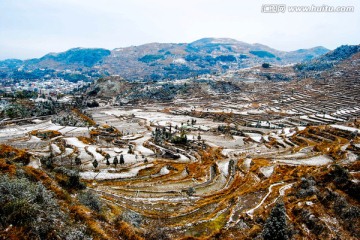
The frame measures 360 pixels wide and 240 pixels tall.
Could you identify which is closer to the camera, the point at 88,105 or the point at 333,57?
the point at 88,105

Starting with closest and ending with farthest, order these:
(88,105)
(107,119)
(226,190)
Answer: (226,190)
(107,119)
(88,105)

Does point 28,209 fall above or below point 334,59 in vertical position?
below

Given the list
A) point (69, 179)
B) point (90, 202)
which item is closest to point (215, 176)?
point (69, 179)

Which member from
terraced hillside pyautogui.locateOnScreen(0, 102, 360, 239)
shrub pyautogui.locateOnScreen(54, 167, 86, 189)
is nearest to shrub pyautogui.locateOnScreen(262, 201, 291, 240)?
terraced hillside pyautogui.locateOnScreen(0, 102, 360, 239)

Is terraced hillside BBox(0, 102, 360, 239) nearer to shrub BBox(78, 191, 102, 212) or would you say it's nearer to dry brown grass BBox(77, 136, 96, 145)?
dry brown grass BBox(77, 136, 96, 145)

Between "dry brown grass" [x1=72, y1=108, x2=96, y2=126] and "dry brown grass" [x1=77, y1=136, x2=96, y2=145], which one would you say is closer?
"dry brown grass" [x1=77, y1=136, x2=96, y2=145]

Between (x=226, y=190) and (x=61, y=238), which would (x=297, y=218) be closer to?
(x=226, y=190)

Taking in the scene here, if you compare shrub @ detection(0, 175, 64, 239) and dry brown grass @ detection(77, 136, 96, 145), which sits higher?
shrub @ detection(0, 175, 64, 239)

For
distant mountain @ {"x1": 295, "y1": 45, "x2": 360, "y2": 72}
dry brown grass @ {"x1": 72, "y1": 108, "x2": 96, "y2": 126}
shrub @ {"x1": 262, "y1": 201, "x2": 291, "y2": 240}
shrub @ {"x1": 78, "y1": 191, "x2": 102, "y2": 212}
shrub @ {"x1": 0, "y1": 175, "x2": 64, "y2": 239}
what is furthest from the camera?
distant mountain @ {"x1": 295, "y1": 45, "x2": 360, "y2": 72}

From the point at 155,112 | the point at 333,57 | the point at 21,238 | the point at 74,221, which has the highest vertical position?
the point at 333,57

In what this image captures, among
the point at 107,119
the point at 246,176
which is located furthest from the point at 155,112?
the point at 246,176

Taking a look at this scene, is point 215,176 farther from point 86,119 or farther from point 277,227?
point 86,119
